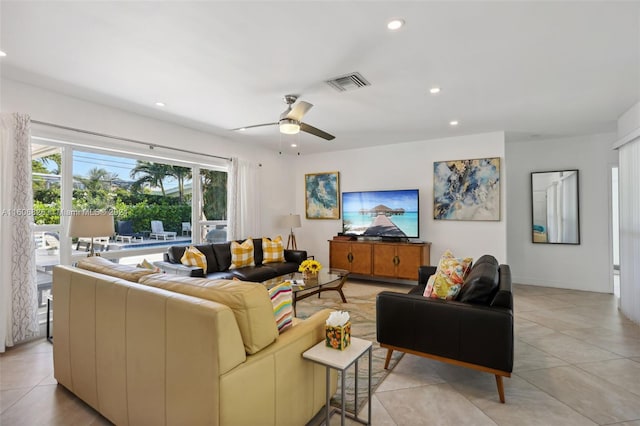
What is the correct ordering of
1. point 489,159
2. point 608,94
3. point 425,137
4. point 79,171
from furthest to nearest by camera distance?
point 425,137
point 489,159
point 79,171
point 608,94

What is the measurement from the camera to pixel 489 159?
15.8 ft

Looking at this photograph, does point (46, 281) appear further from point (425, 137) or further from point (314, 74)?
point (425, 137)

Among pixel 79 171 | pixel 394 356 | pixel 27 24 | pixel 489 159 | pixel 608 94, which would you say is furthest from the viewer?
pixel 489 159

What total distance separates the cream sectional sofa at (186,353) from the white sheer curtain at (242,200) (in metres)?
3.19

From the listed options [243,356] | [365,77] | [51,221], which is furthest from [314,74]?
[51,221]

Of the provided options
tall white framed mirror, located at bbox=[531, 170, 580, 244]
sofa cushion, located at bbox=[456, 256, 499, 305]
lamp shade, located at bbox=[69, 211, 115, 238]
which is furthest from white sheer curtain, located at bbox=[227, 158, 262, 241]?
tall white framed mirror, located at bbox=[531, 170, 580, 244]

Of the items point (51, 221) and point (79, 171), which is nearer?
point (51, 221)

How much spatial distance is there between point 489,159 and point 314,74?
134 inches

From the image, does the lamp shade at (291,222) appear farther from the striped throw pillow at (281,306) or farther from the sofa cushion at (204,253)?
the striped throw pillow at (281,306)

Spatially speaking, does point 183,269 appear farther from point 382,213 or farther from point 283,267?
point 382,213

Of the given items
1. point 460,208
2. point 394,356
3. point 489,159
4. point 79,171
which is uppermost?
point 489,159

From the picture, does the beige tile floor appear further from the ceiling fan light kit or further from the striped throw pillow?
the ceiling fan light kit

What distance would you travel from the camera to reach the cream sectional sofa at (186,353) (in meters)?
1.35

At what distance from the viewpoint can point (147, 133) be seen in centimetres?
416
